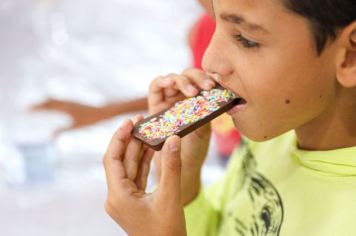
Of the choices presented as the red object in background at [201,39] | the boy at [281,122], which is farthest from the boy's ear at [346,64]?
the red object in background at [201,39]

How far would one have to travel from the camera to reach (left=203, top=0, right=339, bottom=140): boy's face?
2.06 ft

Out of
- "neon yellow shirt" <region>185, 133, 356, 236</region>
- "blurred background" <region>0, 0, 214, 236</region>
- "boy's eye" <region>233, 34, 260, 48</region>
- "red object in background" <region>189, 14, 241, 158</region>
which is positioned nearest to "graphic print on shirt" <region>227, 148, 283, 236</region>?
"neon yellow shirt" <region>185, 133, 356, 236</region>

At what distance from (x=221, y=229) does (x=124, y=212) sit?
26 cm

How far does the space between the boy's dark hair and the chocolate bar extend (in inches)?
5.5

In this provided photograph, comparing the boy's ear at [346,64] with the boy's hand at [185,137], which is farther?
the boy's hand at [185,137]

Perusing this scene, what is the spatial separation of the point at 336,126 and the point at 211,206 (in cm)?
30

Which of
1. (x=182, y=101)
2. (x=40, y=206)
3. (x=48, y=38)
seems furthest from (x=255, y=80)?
(x=48, y=38)

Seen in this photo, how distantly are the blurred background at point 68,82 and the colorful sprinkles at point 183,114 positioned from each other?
0.56m

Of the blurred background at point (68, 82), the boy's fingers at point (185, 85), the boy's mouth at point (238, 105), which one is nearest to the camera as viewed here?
the boy's mouth at point (238, 105)

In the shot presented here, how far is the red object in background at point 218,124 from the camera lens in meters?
1.52

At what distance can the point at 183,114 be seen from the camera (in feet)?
2.56

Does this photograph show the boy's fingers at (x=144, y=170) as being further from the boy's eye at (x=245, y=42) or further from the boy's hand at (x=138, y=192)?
the boy's eye at (x=245, y=42)

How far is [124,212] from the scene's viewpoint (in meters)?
0.71

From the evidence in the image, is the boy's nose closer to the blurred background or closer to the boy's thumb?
the boy's thumb
